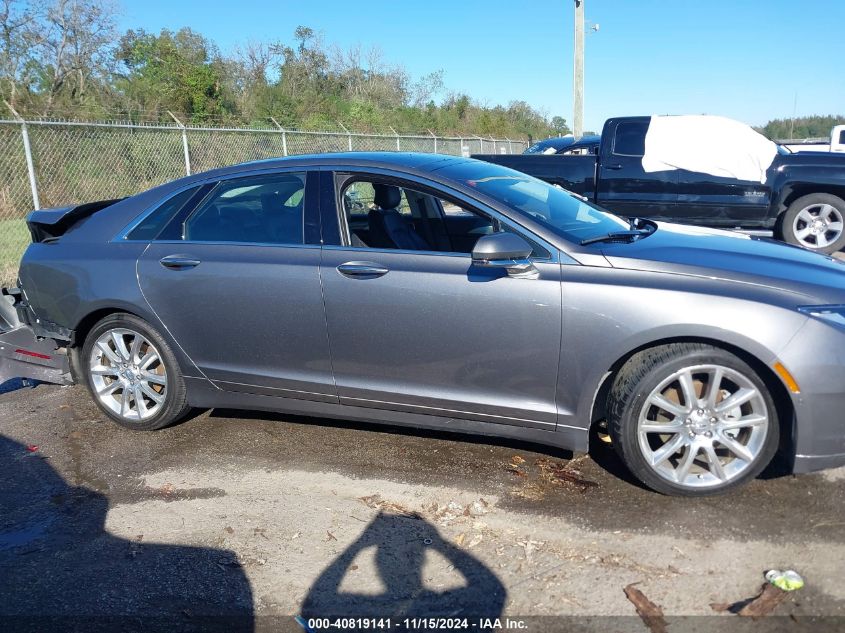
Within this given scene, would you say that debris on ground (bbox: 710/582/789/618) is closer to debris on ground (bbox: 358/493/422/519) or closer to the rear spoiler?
debris on ground (bbox: 358/493/422/519)

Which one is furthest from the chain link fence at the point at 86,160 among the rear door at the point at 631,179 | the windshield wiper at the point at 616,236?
the windshield wiper at the point at 616,236

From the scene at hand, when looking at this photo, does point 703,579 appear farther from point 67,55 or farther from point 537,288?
point 67,55

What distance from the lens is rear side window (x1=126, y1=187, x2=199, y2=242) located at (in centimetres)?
429

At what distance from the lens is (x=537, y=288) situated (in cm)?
334

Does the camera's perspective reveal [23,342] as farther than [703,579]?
Yes

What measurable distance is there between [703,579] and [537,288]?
1449 mm

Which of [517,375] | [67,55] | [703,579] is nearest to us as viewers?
[703,579]

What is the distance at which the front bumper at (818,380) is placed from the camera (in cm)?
300

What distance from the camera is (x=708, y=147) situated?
9.58 metres

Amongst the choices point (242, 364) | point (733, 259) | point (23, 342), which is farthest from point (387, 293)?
point (23, 342)

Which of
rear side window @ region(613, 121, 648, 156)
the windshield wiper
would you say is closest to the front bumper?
the windshield wiper

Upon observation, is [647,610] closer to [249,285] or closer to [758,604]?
[758,604]

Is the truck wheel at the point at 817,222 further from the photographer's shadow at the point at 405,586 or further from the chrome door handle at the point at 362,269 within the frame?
the photographer's shadow at the point at 405,586

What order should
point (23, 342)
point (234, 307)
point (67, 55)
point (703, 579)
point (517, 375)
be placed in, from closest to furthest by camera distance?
point (703, 579) < point (517, 375) < point (234, 307) < point (23, 342) < point (67, 55)
